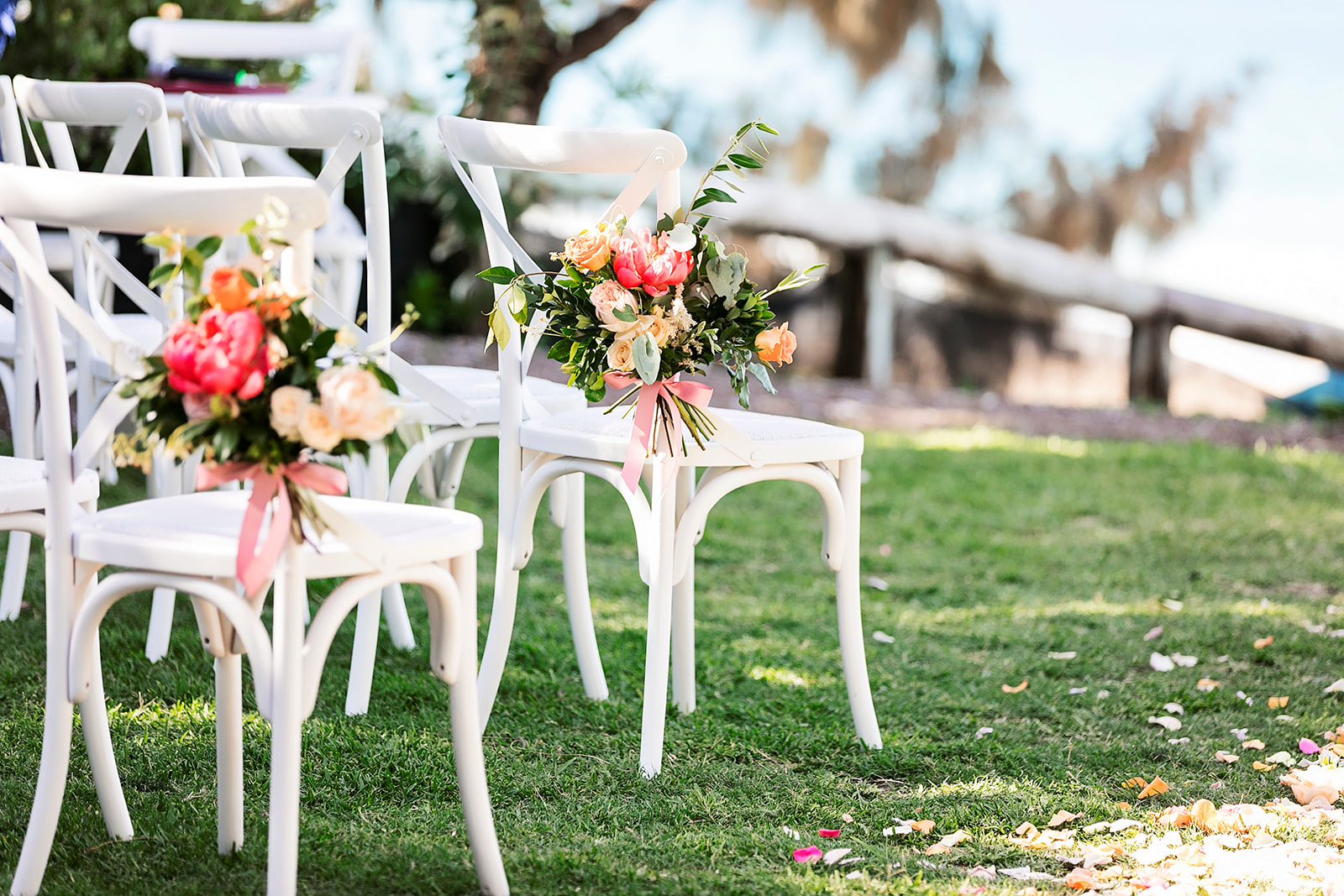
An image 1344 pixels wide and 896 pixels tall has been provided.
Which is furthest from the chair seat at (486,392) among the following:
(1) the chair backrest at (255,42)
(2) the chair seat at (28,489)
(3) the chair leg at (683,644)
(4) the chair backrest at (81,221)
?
(1) the chair backrest at (255,42)

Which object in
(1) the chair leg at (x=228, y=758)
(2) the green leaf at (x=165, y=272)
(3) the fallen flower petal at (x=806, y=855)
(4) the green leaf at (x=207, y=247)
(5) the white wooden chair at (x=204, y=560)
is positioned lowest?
(3) the fallen flower petal at (x=806, y=855)

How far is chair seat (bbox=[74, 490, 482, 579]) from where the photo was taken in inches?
60.9

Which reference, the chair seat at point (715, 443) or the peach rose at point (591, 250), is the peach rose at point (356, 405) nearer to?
the peach rose at point (591, 250)

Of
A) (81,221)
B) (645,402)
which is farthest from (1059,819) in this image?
(81,221)

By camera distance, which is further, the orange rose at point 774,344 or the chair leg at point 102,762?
the orange rose at point 774,344

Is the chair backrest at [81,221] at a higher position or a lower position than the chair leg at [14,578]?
higher

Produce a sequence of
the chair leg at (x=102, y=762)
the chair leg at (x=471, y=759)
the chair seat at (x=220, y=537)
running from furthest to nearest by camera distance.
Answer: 1. the chair leg at (x=102, y=762)
2. the chair leg at (x=471, y=759)
3. the chair seat at (x=220, y=537)

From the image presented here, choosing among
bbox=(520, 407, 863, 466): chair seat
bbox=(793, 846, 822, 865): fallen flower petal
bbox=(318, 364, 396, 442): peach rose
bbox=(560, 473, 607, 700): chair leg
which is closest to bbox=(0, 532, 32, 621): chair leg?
bbox=(560, 473, 607, 700): chair leg

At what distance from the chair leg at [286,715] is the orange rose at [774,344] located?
2.83 feet

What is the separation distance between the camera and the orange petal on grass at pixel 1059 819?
2.11m

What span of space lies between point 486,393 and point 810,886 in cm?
122

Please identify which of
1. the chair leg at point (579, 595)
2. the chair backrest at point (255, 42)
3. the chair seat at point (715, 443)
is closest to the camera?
the chair seat at point (715, 443)

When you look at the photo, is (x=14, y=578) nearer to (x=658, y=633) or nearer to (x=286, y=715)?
(x=658, y=633)

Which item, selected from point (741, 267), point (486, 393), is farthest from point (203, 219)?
point (486, 393)
